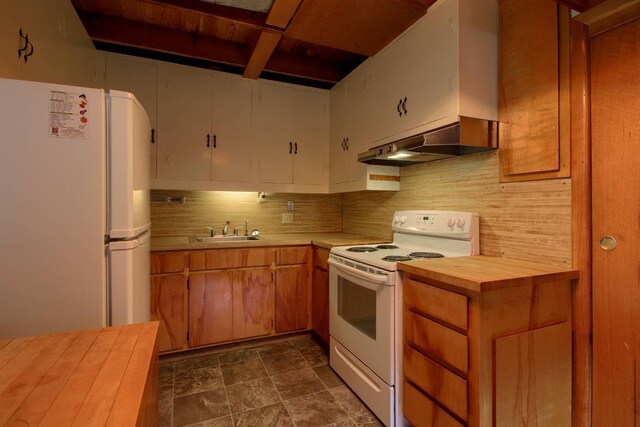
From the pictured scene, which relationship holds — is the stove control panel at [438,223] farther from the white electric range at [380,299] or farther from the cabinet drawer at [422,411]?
the cabinet drawer at [422,411]

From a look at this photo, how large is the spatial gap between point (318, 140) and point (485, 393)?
8.02 feet

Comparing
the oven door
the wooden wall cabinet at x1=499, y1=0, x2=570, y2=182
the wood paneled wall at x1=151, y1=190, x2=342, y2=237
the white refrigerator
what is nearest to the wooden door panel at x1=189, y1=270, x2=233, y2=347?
the wood paneled wall at x1=151, y1=190, x2=342, y2=237

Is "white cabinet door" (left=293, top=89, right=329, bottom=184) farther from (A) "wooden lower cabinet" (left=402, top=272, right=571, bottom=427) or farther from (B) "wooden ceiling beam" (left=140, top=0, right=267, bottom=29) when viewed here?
(A) "wooden lower cabinet" (left=402, top=272, right=571, bottom=427)

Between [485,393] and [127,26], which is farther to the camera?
[127,26]

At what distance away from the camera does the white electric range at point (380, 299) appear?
1.59m

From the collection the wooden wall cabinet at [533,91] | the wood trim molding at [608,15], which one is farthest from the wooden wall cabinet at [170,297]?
the wood trim molding at [608,15]

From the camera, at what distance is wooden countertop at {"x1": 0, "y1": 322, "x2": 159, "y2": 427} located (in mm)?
574

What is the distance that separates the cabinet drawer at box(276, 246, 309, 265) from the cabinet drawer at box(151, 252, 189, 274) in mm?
723

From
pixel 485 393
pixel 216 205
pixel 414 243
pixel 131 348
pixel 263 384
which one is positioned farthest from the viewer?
pixel 216 205

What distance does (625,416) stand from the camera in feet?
4.14

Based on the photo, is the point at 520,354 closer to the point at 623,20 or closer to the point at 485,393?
the point at 485,393

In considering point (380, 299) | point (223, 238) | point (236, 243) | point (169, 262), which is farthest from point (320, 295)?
point (169, 262)

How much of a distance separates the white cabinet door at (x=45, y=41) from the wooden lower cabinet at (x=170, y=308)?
1375 millimetres

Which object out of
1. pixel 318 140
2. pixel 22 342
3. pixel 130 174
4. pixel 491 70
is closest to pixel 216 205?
pixel 318 140
